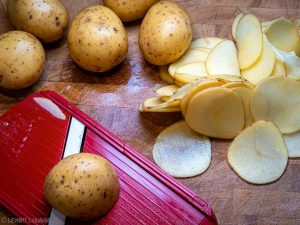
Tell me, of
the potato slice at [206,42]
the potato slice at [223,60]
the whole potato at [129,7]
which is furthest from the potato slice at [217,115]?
the whole potato at [129,7]

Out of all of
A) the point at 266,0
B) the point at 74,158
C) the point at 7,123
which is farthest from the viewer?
the point at 266,0

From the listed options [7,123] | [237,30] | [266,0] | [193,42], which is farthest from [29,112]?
[266,0]

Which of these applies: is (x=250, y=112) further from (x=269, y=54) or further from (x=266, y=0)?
(x=266, y=0)

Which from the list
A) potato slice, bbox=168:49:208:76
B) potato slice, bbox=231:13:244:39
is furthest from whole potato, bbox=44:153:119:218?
potato slice, bbox=231:13:244:39

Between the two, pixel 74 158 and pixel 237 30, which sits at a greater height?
pixel 237 30

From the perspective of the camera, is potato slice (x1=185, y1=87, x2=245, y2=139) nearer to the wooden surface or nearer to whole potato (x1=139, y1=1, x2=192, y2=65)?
the wooden surface
